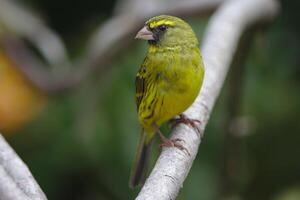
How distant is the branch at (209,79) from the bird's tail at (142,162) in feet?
1.99

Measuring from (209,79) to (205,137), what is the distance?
1.63 m

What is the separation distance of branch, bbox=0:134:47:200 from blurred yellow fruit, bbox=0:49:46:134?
2.43 meters

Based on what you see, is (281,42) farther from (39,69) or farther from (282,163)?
(39,69)

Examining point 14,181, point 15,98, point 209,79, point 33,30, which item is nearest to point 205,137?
point 15,98

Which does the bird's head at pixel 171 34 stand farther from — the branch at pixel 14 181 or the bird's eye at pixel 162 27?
the branch at pixel 14 181

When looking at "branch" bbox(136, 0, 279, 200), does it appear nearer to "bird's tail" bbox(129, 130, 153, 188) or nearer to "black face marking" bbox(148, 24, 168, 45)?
"black face marking" bbox(148, 24, 168, 45)

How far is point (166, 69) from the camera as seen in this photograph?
3.10m

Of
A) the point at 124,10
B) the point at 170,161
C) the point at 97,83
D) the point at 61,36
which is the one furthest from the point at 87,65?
the point at 170,161

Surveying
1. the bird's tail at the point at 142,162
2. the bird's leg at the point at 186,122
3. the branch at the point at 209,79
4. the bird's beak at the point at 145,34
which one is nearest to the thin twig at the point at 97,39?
the branch at the point at 209,79

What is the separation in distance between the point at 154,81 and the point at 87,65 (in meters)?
1.44

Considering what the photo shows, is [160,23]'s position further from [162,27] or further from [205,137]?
[205,137]

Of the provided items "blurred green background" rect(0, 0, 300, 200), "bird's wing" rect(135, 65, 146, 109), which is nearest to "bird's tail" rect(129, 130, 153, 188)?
"bird's wing" rect(135, 65, 146, 109)

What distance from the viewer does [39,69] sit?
5047mm

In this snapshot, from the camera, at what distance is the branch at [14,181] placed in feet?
6.03
